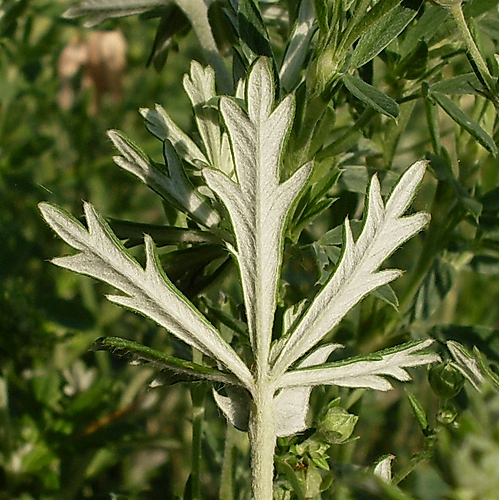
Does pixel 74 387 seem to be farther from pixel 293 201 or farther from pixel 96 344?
pixel 293 201

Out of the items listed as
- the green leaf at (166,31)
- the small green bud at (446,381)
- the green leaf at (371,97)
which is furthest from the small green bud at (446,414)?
the green leaf at (166,31)

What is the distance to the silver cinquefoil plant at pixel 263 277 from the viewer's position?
772mm

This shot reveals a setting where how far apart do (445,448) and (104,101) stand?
189 cm

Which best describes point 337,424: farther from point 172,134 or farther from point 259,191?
point 172,134

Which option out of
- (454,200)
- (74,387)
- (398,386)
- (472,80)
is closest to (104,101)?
(74,387)

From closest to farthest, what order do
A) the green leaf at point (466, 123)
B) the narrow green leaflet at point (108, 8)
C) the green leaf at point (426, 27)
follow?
the green leaf at point (466, 123), the green leaf at point (426, 27), the narrow green leaflet at point (108, 8)

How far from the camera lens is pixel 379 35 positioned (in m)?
0.86

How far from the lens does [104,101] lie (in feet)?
7.49

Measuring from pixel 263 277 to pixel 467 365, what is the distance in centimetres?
23

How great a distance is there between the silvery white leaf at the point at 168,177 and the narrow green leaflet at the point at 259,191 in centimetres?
12

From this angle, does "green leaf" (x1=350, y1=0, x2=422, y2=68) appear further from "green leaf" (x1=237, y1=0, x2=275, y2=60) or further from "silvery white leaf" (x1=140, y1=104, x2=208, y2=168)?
"silvery white leaf" (x1=140, y1=104, x2=208, y2=168)

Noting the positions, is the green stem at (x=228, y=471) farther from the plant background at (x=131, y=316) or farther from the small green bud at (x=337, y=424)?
the small green bud at (x=337, y=424)

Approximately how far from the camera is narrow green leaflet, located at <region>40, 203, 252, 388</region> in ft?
2.55

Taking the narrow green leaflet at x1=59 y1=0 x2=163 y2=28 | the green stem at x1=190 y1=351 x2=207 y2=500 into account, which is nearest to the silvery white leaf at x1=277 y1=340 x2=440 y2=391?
the green stem at x1=190 y1=351 x2=207 y2=500
